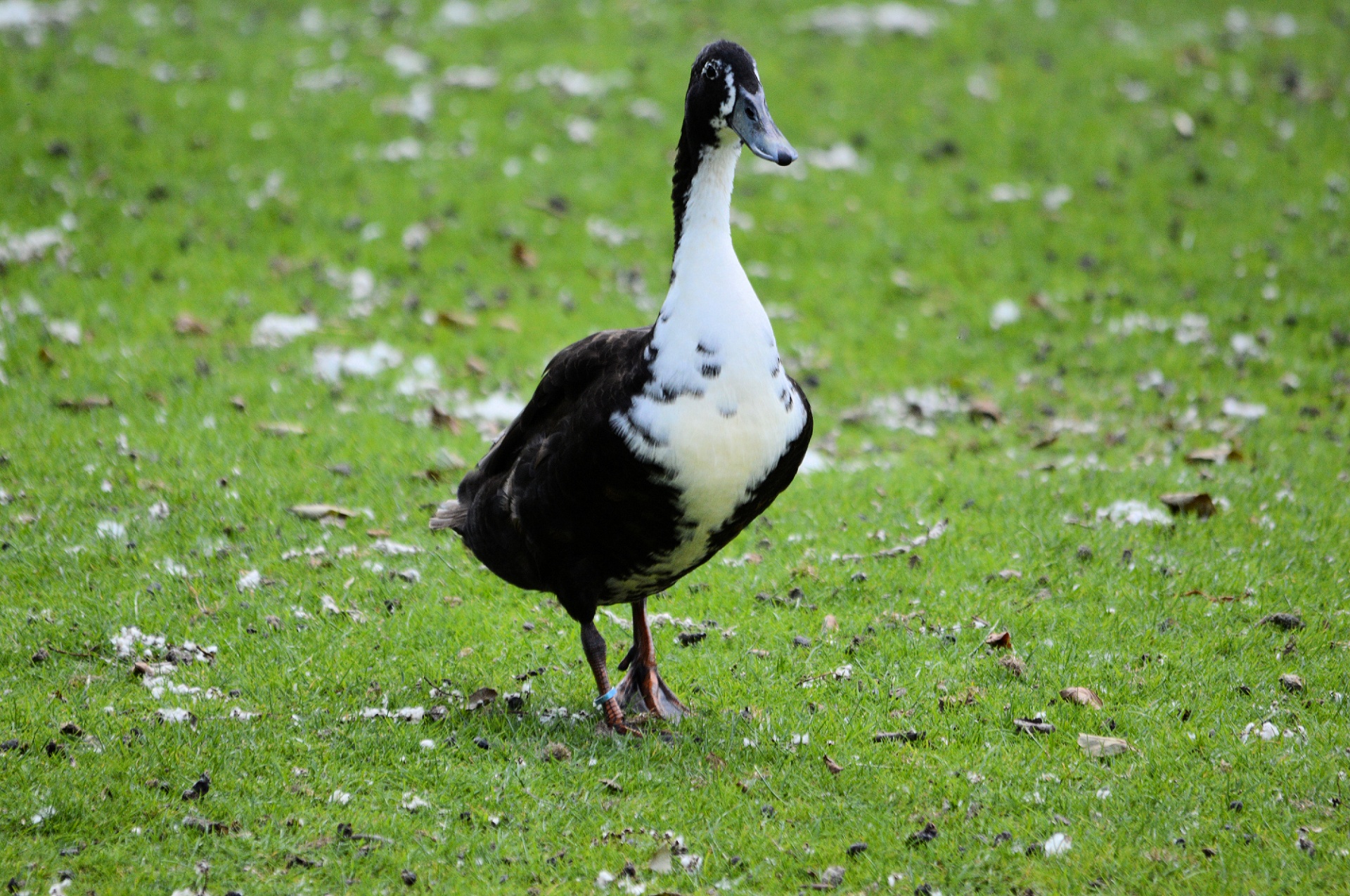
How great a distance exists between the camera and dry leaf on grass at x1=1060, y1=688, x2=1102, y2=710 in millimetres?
5645

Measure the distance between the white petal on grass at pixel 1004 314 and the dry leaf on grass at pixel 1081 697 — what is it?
6081 mm

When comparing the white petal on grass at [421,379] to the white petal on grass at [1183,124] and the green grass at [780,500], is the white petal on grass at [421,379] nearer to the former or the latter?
the green grass at [780,500]

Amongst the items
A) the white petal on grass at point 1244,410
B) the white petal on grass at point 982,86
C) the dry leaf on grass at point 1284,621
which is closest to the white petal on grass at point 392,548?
the dry leaf on grass at point 1284,621

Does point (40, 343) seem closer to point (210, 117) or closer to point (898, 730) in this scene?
point (210, 117)

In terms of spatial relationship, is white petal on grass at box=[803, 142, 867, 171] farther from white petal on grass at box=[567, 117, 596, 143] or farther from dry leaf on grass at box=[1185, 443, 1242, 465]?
dry leaf on grass at box=[1185, 443, 1242, 465]

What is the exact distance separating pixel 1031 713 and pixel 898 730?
643 millimetres

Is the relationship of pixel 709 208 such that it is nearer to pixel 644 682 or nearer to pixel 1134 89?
pixel 644 682

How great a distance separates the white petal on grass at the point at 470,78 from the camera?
564 inches

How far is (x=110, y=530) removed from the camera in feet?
23.3

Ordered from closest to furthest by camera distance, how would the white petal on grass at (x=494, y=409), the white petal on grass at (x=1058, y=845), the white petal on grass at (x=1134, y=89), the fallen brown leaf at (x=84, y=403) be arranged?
the white petal on grass at (x=1058, y=845)
the fallen brown leaf at (x=84, y=403)
the white petal on grass at (x=494, y=409)
the white petal on grass at (x=1134, y=89)

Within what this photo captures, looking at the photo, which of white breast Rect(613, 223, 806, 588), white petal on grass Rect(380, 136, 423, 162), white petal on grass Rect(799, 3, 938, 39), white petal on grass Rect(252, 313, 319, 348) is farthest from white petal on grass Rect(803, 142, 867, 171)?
white breast Rect(613, 223, 806, 588)

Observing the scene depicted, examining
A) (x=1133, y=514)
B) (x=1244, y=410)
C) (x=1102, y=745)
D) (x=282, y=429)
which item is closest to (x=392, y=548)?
(x=282, y=429)

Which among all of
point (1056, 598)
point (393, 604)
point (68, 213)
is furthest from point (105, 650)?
point (68, 213)

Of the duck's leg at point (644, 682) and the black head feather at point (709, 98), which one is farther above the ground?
the black head feather at point (709, 98)
